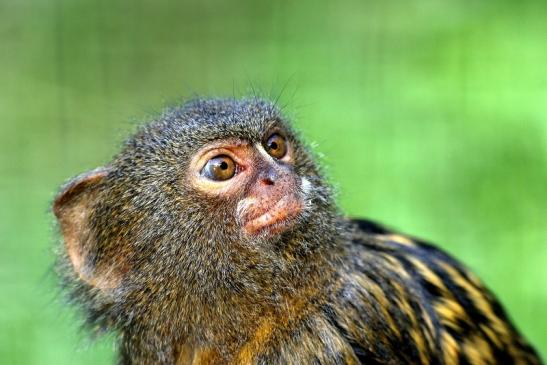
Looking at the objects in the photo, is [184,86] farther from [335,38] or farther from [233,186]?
[233,186]

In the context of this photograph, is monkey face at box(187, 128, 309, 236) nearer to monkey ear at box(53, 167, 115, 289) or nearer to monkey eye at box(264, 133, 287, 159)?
monkey eye at box(264, 133, 287, 159)

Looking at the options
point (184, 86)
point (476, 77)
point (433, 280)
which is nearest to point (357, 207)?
point (476, 77)

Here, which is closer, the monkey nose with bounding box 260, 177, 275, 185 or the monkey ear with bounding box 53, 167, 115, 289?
the monkey nose with bounding box 260, 177, 275, 185

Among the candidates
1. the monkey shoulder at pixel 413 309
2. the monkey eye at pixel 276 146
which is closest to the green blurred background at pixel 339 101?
the monkey shoulder at pixel 413 309

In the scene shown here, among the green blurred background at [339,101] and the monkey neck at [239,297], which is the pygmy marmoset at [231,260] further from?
the green blurred background at [339,101]

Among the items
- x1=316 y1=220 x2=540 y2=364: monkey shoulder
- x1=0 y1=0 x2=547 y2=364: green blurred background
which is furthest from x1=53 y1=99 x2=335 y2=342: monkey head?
x1=0 y1=0 x2=547 y2=364: green blurred background
